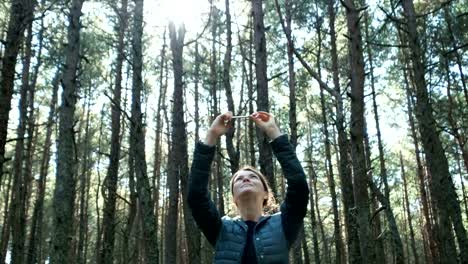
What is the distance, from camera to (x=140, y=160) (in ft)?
22.1

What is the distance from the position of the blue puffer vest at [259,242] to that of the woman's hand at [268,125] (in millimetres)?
409

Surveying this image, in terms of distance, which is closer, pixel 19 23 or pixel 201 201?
pixel 201 201

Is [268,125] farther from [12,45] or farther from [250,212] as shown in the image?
[12,45]

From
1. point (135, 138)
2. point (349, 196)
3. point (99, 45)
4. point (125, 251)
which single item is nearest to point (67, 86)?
point (135, 138)

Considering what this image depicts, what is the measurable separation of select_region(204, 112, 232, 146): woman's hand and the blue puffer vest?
43 cm

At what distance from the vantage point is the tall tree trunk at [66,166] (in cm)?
649

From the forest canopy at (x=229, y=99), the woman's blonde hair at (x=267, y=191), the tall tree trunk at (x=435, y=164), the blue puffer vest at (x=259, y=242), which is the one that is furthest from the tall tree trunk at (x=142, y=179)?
the blue puffer vest at (x=259, y=242)

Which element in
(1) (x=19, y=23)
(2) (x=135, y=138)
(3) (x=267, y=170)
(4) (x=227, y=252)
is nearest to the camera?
(4) (x=227, y=252)

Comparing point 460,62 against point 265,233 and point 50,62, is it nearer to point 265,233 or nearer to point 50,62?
point 50,62

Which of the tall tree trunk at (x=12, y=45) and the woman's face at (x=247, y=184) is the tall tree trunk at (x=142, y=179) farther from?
the woman's face at (x=247, y=184)

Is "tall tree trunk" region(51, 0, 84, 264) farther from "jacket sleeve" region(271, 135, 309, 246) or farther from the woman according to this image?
"jacket sleeve" region(271, 135, 309, 246)

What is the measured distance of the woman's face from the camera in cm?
224

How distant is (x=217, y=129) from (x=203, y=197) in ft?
1.19

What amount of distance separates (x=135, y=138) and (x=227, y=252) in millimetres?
4912
